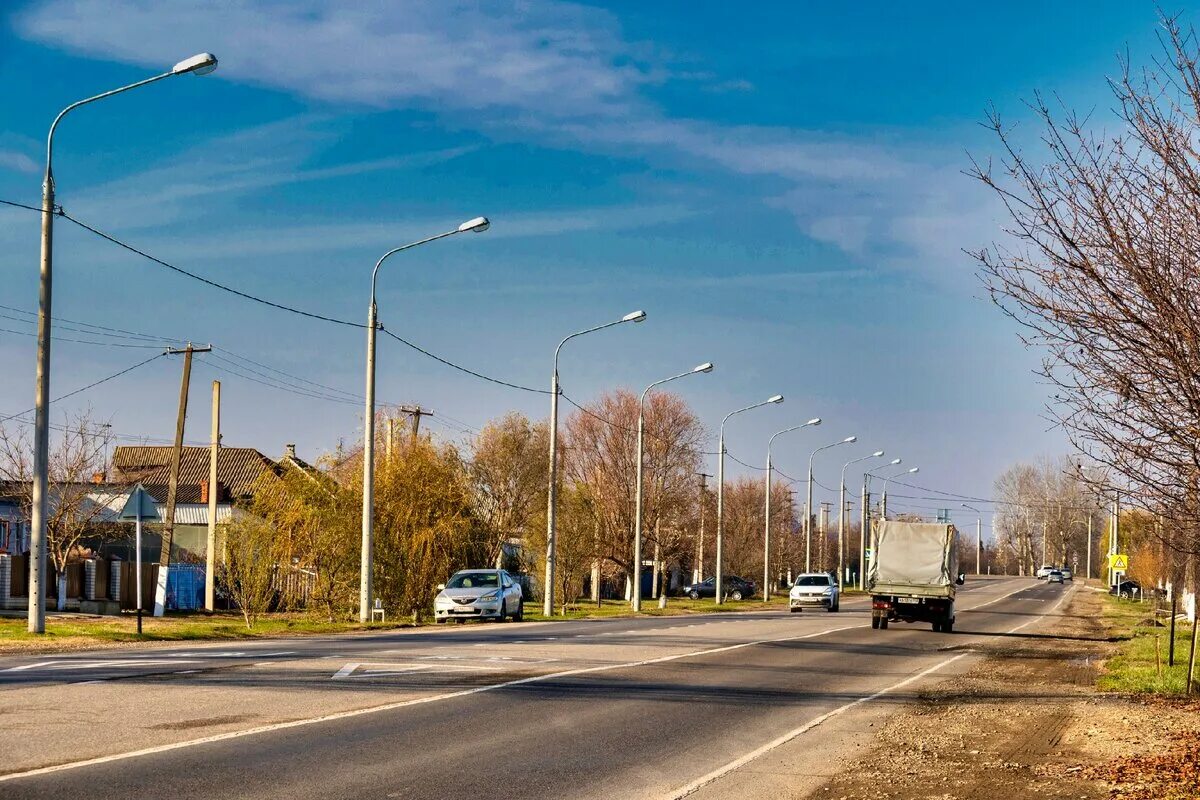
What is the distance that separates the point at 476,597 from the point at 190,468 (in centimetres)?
5740

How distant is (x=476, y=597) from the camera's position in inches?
1448

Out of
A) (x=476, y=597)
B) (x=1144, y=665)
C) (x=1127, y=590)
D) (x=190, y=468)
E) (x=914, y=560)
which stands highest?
(x=190, y=468)

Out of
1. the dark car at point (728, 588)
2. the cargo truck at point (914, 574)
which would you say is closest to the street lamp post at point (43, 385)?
the cargo truck at point (914, 574)

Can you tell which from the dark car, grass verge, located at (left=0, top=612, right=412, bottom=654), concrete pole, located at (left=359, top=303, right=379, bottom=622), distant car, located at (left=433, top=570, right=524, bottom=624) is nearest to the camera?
grass verge, located at (left=0, top=612, right=412, bottom=654)

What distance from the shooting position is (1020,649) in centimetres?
2897

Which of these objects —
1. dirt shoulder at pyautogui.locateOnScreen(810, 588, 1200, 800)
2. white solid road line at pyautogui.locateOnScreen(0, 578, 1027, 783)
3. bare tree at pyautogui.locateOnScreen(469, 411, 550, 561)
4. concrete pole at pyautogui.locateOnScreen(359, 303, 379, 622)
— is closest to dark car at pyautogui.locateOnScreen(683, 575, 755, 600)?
bare tree at pyautogui.locateOnScreen(469, 411, 550, 561)

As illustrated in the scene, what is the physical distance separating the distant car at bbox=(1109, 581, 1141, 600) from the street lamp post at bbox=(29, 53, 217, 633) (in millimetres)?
75266

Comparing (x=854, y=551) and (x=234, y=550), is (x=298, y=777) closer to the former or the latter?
(x=234, y=550)

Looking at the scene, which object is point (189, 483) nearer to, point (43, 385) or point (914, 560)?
point (914, 560)

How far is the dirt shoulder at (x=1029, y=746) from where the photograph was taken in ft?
34.3

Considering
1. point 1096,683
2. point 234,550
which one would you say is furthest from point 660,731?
point 234,550

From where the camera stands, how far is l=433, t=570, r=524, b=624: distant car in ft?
120

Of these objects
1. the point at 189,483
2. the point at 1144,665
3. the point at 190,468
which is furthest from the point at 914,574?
the point at 190,468

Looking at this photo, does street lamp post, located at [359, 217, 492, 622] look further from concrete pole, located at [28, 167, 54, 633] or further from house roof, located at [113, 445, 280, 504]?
house roof, located at [113, 445, 280, 504]
